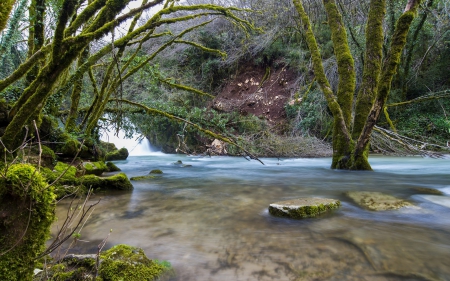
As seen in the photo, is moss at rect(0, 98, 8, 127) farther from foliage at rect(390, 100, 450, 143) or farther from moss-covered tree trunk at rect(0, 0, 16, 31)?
foliage at rect(390, 100, 450, 143)

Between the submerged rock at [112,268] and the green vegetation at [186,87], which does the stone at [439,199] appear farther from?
the submerged rock at [112,268]

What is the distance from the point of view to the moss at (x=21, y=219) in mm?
1325

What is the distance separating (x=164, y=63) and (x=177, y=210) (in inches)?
629

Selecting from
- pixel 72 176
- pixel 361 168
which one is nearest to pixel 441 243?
pixel 361 168

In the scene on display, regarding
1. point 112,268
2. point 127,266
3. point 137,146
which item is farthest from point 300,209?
point 137,146

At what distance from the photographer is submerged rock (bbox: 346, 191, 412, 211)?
3.89 m

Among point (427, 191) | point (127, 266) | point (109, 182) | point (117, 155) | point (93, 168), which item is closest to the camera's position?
point (127, 266)

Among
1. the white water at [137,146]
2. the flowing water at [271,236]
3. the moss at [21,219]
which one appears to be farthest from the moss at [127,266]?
the white water at [137,146]

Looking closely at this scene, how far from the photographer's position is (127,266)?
6.44 ft

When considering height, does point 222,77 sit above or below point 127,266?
above

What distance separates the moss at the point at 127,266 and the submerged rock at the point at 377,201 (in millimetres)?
3160

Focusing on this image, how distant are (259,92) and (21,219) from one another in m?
17.1

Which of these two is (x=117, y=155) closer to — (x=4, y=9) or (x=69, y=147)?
(x=69, y=147)

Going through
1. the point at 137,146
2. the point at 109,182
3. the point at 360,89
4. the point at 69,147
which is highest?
the point at 360,89
